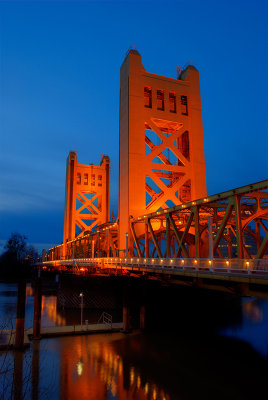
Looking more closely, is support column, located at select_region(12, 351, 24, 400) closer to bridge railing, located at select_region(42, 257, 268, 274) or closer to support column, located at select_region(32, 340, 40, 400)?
support column, located at select_region(32, 340, 40, 400)

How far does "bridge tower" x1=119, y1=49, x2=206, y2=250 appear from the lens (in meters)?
36.3

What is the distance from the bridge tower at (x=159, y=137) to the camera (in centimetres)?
3628

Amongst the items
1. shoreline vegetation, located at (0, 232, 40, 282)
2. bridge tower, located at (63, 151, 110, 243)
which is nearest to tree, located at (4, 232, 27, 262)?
shoreline vegetation, located at (0, 232, 40, 282)

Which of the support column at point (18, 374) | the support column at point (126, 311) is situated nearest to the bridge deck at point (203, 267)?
the support column at point (126, 311)

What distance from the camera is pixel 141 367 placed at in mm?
19438

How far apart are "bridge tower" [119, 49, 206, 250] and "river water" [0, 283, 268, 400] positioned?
1328 cm

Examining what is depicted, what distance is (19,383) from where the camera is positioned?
55.5ft

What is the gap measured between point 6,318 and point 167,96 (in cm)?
3118

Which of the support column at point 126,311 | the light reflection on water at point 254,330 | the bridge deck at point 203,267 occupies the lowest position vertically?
the light reflection on water at point 254,330

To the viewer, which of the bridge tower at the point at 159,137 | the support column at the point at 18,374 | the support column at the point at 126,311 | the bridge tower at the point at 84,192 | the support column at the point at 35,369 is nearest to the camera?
the support column at the point at 18,374

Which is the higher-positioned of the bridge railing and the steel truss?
the steel truss

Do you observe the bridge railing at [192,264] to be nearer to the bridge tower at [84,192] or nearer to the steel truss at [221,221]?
the steel truss at [221,221]

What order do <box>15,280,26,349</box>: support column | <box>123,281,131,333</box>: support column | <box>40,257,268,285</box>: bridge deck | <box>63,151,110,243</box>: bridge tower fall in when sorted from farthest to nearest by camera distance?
<box>63,151,110,243</box>: bridge tower < <box>123,281,131,333</box>: support column < <box>15,280,26,349</box>: support column < <box>40,257,268,285</box>: bridge deck

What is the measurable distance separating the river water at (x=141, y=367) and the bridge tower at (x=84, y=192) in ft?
155
